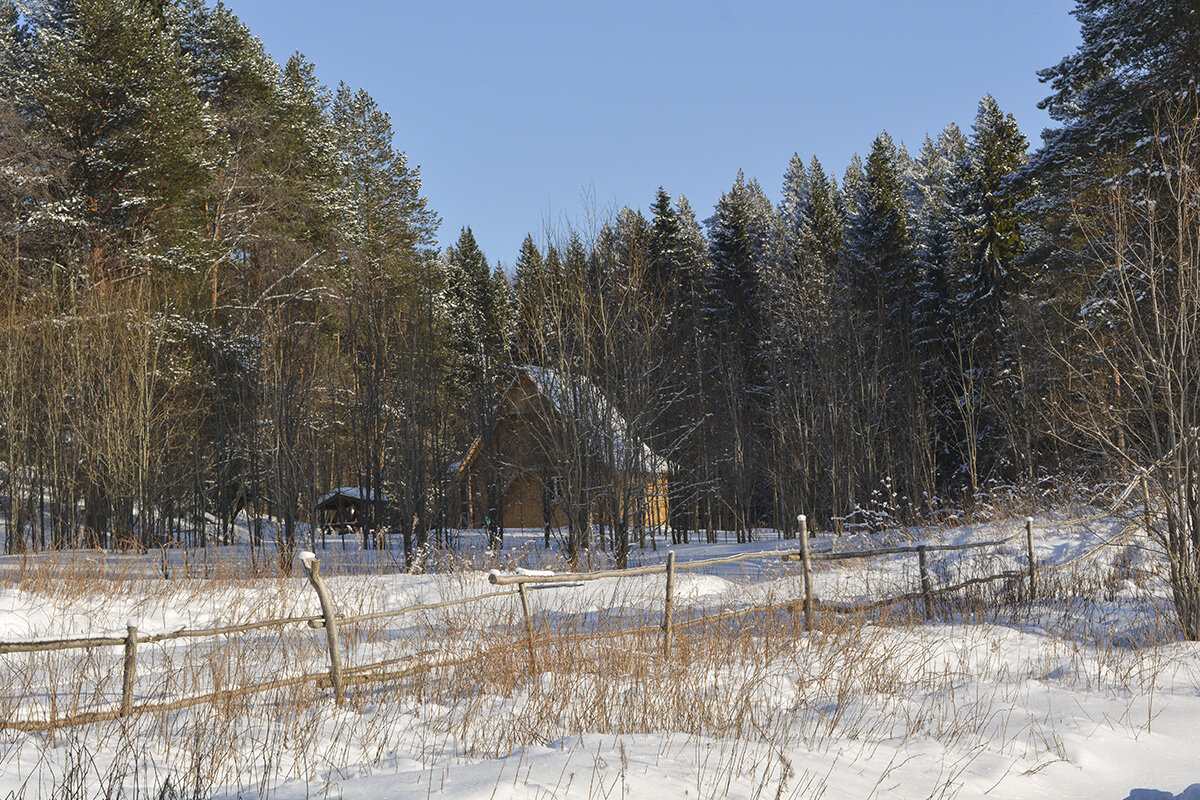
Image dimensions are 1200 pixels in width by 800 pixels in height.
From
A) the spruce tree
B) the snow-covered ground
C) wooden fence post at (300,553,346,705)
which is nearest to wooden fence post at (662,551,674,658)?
the snow-covered ground

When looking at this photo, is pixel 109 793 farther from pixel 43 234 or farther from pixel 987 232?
pixel 987 232

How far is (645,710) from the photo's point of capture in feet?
19.2

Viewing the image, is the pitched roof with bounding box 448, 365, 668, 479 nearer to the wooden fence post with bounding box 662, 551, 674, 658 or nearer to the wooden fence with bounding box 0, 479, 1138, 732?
the wooden fence with bounding box 0, 479, 1138, 732

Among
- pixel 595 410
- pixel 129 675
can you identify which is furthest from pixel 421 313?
pixel 129 675

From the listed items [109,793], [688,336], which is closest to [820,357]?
[688,336]

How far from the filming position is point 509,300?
53219mm

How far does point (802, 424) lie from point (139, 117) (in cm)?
2101

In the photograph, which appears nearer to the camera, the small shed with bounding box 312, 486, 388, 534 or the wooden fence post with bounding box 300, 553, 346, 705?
the wooden fence post with bounding box 300, 553, 346, 705

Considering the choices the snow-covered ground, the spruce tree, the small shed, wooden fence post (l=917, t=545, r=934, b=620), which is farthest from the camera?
the small shed

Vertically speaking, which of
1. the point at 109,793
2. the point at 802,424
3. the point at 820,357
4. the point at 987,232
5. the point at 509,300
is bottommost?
the point at 109,793

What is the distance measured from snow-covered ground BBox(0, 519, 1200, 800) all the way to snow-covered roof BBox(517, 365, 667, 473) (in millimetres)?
5921

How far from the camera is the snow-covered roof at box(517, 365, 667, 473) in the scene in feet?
56.3

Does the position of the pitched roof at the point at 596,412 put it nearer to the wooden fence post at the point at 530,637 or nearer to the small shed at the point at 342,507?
the wooden fence post at the point at 530,637

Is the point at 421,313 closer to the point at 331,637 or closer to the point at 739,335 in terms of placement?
the point at 331,637
